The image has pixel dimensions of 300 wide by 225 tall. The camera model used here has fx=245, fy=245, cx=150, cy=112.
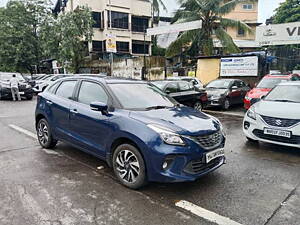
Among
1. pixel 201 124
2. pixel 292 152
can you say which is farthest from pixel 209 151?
pixel 292 152

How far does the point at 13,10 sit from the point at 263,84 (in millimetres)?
26426

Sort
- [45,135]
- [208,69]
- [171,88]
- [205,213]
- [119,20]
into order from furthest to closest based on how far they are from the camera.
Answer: [119,20] < [208,69] < [171,88] < [45,135] < [205,213]

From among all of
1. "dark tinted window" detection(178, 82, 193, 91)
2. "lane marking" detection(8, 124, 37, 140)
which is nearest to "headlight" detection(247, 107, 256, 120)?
"dark tinted window" detection(178, 82, 193, 91)

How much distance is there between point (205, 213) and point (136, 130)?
1.38m

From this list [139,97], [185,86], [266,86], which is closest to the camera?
[139,97]

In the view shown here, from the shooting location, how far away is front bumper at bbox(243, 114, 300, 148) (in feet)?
16.1

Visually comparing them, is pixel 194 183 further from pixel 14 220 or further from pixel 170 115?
pixel 14 220

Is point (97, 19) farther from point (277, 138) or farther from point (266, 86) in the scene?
point (277, 138)

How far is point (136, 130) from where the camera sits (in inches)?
135

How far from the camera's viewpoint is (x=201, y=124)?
3691 mm

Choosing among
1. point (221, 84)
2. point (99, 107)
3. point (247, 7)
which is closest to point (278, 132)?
point (99, 107)

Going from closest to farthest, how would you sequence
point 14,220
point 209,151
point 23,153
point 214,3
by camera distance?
point 14,220
point 209,151
point 23,153
point 214,3

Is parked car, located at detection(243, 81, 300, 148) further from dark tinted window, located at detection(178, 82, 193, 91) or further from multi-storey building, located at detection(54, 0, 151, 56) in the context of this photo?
multi-storey building, located at detection(54, 0, 151, 56)

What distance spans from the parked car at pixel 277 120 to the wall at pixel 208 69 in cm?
1075
